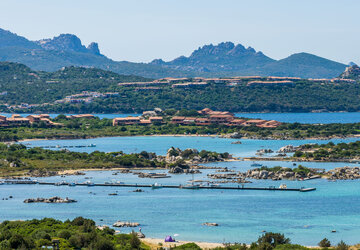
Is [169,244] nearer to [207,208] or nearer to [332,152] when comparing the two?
[207,208]

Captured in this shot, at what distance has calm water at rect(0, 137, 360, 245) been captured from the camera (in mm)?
45594

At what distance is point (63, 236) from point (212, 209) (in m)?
17.5

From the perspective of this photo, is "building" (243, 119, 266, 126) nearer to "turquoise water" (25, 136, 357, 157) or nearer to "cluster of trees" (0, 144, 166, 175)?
"turquoise water" (25, 136, 357, 157)

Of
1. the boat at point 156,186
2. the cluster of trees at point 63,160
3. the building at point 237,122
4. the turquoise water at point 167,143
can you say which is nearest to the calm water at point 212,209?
the boat at point 156,186

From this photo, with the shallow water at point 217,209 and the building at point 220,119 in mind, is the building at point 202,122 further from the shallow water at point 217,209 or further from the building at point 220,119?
the shallow water at point 217,209

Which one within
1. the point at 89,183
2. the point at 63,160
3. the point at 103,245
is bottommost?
the point at 89,183

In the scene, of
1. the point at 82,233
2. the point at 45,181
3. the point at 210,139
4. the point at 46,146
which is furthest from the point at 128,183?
the point at 210,139

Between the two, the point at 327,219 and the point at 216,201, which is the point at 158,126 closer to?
the point at 216,201

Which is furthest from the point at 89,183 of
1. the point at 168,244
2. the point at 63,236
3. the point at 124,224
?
the point at 63,236

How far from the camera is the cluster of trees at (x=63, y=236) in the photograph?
116ft

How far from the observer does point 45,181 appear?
229 ft

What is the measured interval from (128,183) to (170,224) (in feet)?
67.1

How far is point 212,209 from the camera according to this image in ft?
177

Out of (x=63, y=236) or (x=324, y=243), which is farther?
(x=324, y=243)
